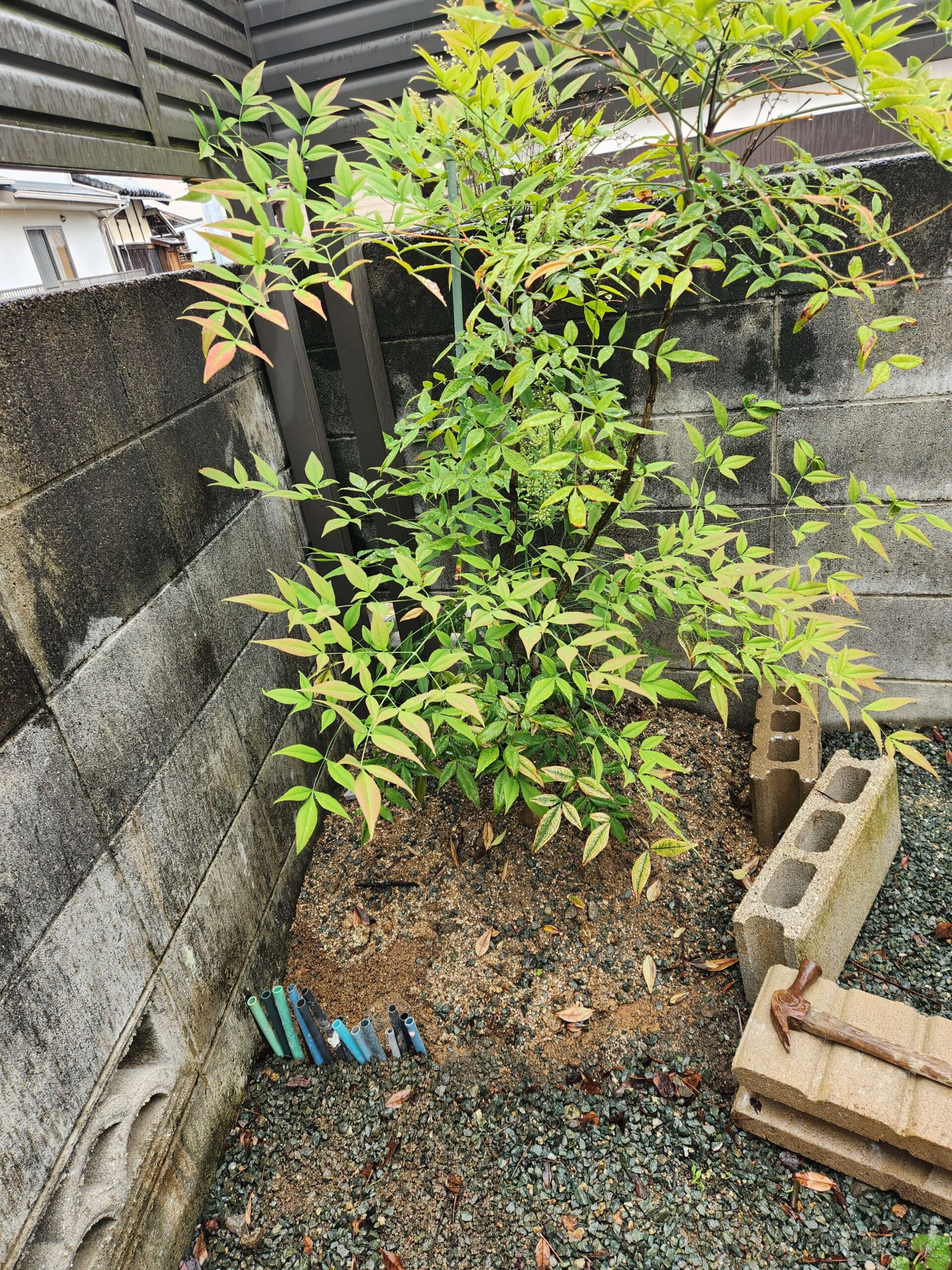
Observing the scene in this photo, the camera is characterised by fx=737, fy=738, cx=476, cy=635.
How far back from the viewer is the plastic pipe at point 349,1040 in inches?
93.7

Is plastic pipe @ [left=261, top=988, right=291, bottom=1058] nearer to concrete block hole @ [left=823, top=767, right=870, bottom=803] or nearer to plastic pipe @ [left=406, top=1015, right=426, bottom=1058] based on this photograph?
plastic pipe @ [left=406, top=1015, right=426, bottom=1058]

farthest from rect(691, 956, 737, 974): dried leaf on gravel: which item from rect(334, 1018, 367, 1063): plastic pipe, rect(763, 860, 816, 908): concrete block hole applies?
rect(334, 1018, 367, 1063): plastic pipe

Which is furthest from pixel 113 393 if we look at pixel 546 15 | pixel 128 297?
pixel 546 15

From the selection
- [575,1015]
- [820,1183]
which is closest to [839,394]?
[575,1015]

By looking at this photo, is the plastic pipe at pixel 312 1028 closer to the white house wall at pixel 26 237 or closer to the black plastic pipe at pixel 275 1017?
A: the black plastic pipe at pixel 275 1017

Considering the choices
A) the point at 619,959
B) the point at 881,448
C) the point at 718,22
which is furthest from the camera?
the point at 881,448

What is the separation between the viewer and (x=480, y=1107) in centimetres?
234

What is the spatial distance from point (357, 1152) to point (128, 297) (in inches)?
104

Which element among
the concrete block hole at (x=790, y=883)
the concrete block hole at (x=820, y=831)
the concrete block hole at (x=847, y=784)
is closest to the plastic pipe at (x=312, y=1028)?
the concrete block hole at (x=790, y=883)

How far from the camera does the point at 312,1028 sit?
2.40 meters

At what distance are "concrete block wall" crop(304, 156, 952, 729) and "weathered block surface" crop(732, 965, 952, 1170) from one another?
5.64ft

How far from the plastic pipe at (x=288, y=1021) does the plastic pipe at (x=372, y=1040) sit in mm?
230

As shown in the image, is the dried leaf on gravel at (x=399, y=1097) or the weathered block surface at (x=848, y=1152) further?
the dried leaf on gravel at (x=399, y=1097)

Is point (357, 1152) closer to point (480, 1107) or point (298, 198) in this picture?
point (480, 1107)
